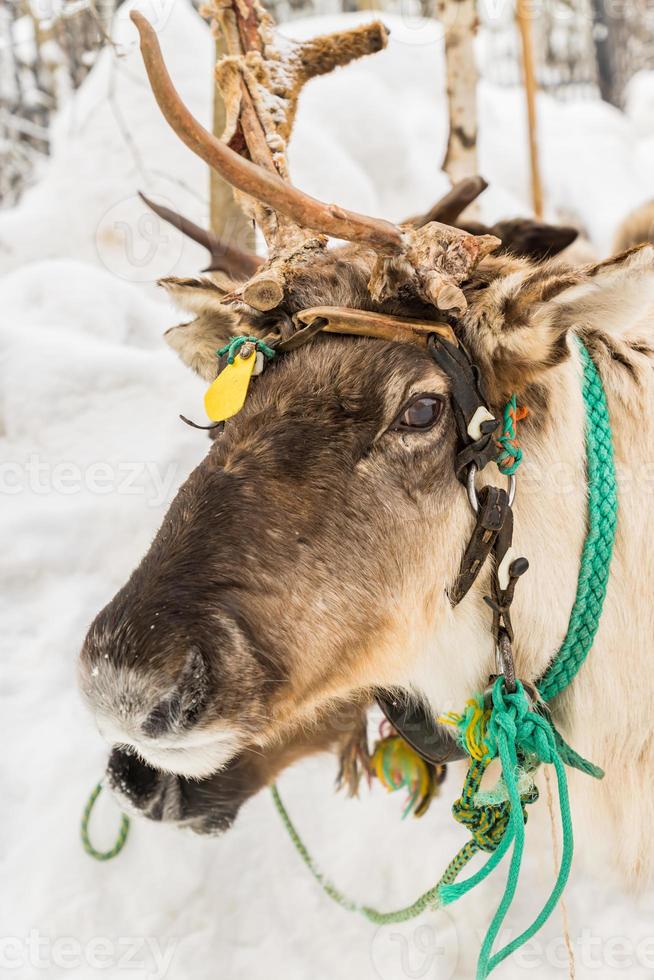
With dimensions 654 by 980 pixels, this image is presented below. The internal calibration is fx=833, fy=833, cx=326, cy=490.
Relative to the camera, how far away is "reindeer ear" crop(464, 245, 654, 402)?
1685 millimetres

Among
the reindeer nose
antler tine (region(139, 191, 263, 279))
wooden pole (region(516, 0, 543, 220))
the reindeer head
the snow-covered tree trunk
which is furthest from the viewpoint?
wooden pole (region(516, 0, 543, 220))

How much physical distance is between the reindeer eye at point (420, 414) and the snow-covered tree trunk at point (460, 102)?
11.3 ft

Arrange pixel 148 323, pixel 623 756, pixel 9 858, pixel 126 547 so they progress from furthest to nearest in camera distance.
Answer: pixel 148 323, pixel 126 547, pixel 9 858, pixel 623 756

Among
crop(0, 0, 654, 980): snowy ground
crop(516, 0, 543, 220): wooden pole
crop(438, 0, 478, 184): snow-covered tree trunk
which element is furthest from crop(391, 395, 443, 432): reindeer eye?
crop(516, 0, 543, 220): wooden pole

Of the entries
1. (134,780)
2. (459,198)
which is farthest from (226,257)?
(134,780)

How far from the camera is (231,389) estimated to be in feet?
6.21

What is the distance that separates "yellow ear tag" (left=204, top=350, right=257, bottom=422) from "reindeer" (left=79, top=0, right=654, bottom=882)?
0.13 ft

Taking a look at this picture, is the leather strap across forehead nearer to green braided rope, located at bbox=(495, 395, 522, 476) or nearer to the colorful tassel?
green braided rope, located at bbox=(495, 395, 522, 476)

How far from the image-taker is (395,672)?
6.86ft

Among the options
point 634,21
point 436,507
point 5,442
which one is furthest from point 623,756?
point 634,21

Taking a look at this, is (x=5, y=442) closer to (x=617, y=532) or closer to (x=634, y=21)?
(x=617, y=532)

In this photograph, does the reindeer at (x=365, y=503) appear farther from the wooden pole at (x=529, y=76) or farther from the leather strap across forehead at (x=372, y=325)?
the wooden pole at (x=529, y=76)

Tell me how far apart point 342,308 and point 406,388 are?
0.23 metres

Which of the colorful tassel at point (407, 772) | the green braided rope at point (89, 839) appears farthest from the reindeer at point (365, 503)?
the green braided rope at point (89, 839)
